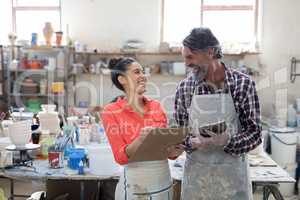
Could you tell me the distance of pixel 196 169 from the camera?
6.57 feet

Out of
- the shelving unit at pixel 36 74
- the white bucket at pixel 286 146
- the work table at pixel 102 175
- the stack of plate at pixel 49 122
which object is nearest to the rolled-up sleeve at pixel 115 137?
the work table at pixel 102 175

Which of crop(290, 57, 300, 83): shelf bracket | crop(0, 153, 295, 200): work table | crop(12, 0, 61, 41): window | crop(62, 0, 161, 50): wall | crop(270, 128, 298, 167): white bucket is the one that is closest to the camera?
crop(0, 153, 295, 200): work table

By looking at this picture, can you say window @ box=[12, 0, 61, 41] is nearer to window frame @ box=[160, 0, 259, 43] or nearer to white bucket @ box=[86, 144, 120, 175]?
window frame @ box=[160, 0, 259, 43]

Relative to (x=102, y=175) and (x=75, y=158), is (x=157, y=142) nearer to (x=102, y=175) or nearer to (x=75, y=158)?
(x=102, y=175)

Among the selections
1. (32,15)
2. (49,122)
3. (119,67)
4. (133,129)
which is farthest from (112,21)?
(133,129)

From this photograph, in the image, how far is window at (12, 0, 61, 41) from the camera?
560 centimetres

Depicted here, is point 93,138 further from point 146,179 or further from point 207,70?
point 207,70

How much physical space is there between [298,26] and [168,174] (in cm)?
394

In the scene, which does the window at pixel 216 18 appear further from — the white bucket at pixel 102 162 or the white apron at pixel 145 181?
the white apron at pixel 145 181

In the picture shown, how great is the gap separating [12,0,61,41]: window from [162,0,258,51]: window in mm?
1765

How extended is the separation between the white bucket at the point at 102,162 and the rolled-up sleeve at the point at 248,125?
1081 millimetres

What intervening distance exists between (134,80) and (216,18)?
3.57 meters

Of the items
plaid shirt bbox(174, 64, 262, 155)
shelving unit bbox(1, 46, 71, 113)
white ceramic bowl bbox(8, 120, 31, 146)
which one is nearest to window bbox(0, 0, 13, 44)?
shelving unit bbox(1, 46, 71, 113)

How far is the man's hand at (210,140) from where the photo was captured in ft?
5.96
